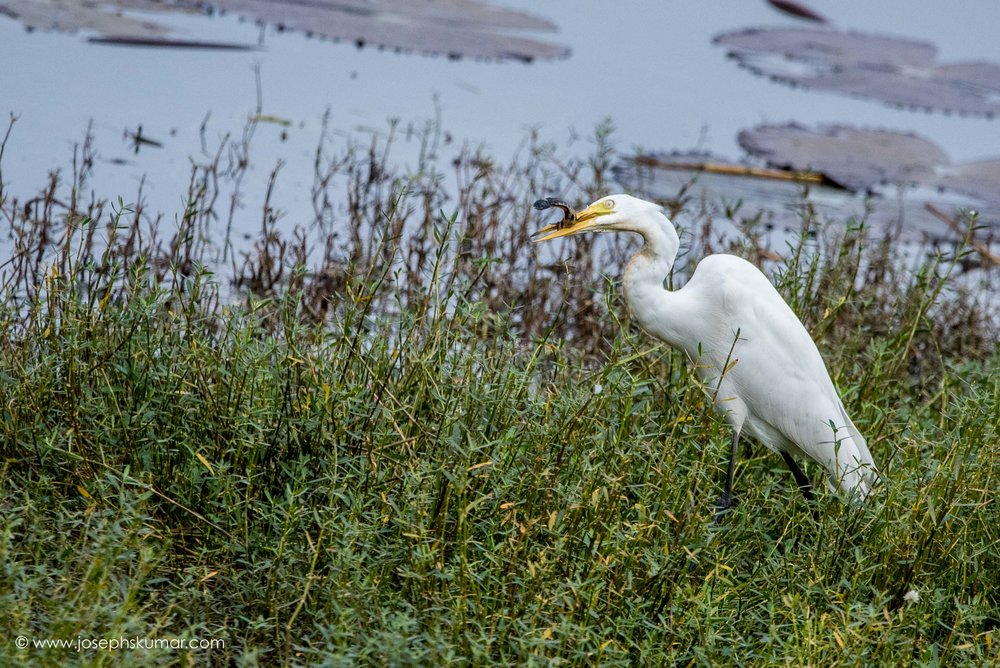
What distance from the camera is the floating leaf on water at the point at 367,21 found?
649 cm

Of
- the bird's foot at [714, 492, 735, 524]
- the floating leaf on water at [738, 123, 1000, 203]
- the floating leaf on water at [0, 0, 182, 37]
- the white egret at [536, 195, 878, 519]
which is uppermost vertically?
the floating leaf on water at [0, 0, 182, 37]

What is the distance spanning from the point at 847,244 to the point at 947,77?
19.5 ft

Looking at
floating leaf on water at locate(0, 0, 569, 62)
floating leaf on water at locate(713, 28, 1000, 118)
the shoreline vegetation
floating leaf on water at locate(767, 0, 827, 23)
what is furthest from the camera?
floating leaf on water at locate(767, 0, 827, 23)

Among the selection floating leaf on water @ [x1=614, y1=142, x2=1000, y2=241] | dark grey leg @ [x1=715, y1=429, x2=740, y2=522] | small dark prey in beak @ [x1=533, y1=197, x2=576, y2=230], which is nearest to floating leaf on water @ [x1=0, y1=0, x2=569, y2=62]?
floating leaf on water @ [x1=614, y1=142, x2=1000, y2=241]

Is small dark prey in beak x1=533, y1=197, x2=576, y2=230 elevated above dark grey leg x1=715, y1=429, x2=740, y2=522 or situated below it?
above

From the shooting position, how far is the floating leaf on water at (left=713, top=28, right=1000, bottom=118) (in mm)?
8500

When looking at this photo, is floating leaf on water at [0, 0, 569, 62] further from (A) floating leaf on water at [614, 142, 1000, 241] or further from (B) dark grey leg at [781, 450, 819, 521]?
(B) dark grey leg at [781, 450, 819, 521]

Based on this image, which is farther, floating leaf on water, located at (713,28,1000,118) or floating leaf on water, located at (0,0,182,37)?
floating leaf on water, located at (713,28,1000,118)

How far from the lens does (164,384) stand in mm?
3047

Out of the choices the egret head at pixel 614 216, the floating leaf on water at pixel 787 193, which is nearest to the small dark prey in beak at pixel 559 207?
the egret head at pixel 614 216

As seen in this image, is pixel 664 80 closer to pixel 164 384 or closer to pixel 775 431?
pixel 775 431

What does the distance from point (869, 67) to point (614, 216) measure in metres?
6.45

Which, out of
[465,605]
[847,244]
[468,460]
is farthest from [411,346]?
[847,244]

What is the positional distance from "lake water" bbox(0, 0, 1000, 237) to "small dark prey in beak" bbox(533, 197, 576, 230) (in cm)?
183
